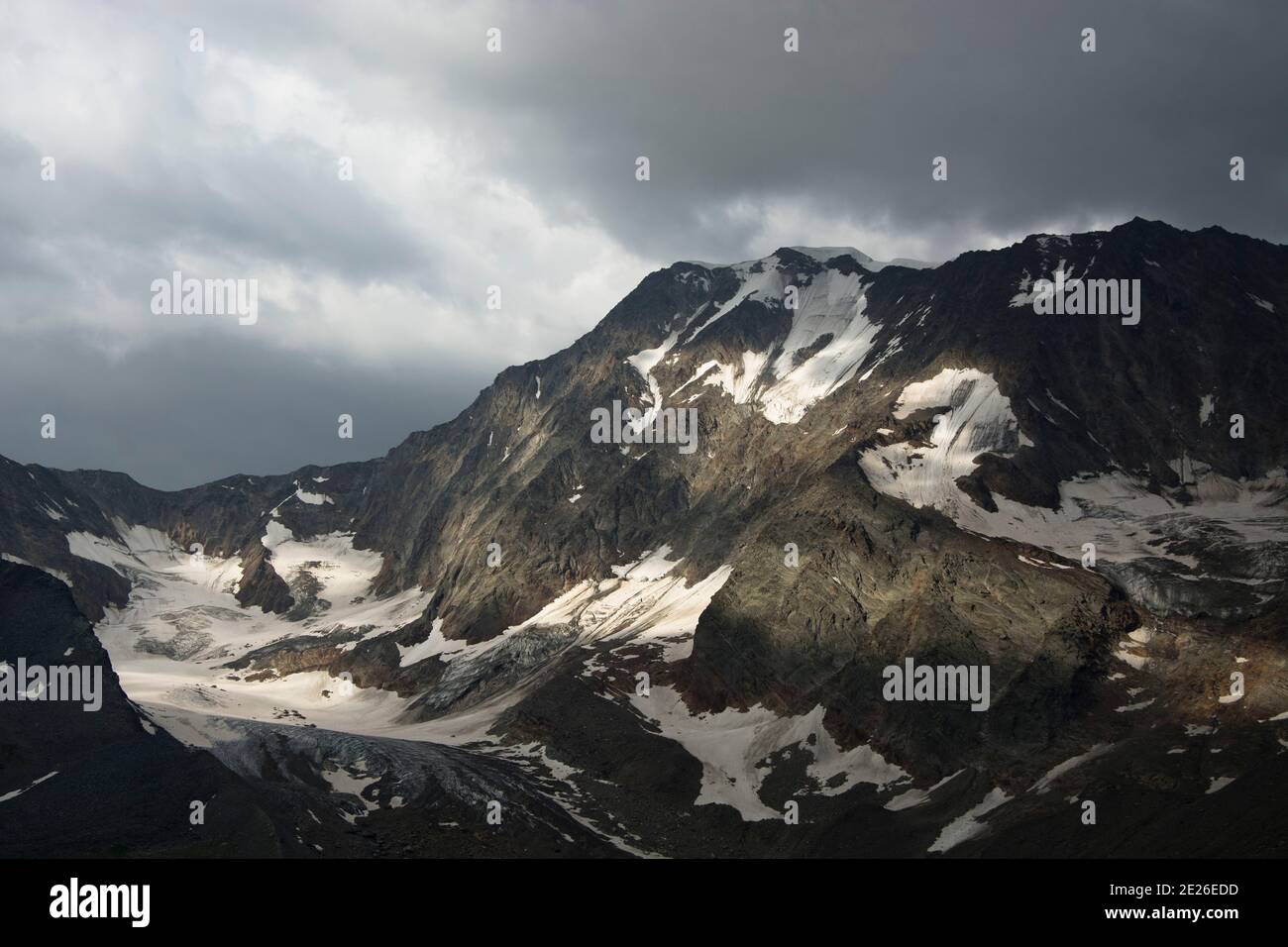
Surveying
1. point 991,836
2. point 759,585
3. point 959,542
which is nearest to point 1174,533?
point 959,542

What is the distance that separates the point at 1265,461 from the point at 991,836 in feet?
404
